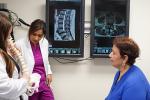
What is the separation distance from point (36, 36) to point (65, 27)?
1.68ft

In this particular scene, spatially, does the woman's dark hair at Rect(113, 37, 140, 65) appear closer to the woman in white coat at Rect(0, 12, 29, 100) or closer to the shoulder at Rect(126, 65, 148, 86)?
the shoulder at Rect(126, 65, 148, 86)

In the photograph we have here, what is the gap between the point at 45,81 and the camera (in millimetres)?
3107

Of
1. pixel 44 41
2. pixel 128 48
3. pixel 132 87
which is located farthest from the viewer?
pixel 44 41

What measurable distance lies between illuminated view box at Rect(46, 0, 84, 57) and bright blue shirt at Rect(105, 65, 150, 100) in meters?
1.37

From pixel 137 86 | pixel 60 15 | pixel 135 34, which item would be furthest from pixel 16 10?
pixel 137 86

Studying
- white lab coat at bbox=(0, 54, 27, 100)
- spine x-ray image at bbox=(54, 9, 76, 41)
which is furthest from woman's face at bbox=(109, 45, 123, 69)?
spine x-ray image at bbox=(54, 9, 76, 41)

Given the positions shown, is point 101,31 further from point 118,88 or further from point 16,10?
point 118,88

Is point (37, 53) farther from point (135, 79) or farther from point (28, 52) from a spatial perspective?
point (135, 79)

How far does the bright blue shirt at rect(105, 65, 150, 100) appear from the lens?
1897 millimetres

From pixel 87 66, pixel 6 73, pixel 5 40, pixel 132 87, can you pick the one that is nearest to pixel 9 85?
pixel 6 73

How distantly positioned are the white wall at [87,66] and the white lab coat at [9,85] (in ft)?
5.74

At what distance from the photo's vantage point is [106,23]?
3.33m

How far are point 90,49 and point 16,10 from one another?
1004mm

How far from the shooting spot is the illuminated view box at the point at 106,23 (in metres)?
3.30
